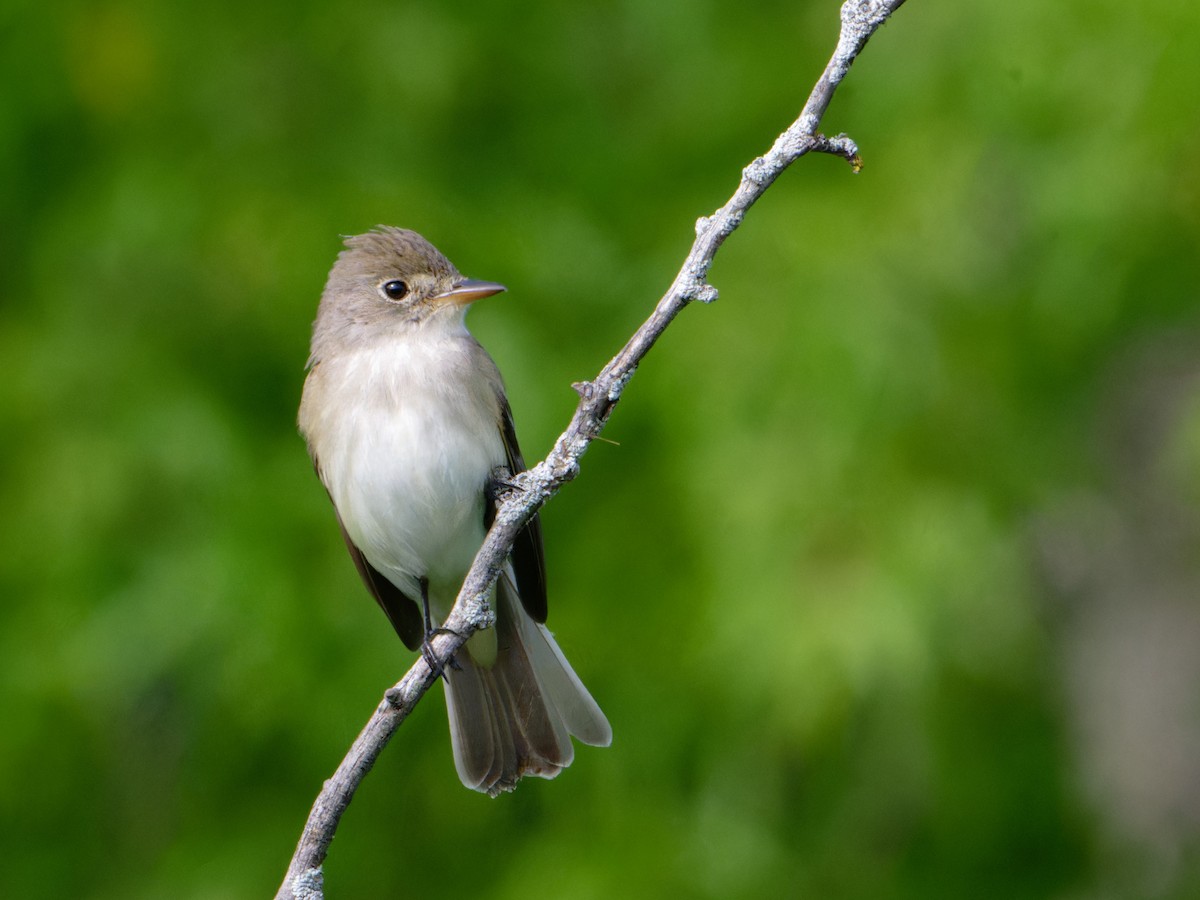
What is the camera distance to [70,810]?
5934mm

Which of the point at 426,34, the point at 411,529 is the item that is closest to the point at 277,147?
the point at 426,34

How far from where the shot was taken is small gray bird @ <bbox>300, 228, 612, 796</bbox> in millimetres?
4410

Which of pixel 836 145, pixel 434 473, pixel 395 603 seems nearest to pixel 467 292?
pixel 434 473

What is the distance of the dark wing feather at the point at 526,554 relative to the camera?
448cm

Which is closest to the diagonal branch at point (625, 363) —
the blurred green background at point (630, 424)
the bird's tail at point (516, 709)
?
the bird's tail at point (516, 709)

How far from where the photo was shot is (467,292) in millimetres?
4391

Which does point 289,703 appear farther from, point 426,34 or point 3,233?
point 426,34

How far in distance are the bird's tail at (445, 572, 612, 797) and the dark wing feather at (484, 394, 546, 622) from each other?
0.44 feet

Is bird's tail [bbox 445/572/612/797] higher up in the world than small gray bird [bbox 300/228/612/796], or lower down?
lower down

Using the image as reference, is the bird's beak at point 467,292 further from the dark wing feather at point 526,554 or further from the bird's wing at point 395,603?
the bird's wing at point 395,603

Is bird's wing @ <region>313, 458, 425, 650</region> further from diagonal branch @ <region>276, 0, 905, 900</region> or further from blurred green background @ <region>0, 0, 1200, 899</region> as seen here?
diagonal branch @ <region>276, 0, 905, 900</region>

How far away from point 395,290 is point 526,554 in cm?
90

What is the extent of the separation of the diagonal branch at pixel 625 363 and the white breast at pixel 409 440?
1.32 meters

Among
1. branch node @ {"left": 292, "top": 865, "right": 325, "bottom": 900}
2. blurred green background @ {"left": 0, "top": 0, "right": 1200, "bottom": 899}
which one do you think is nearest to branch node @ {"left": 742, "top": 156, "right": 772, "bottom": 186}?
branch node @ {"left": 292, "top": 865, "right": 325, "bottom": 900}
